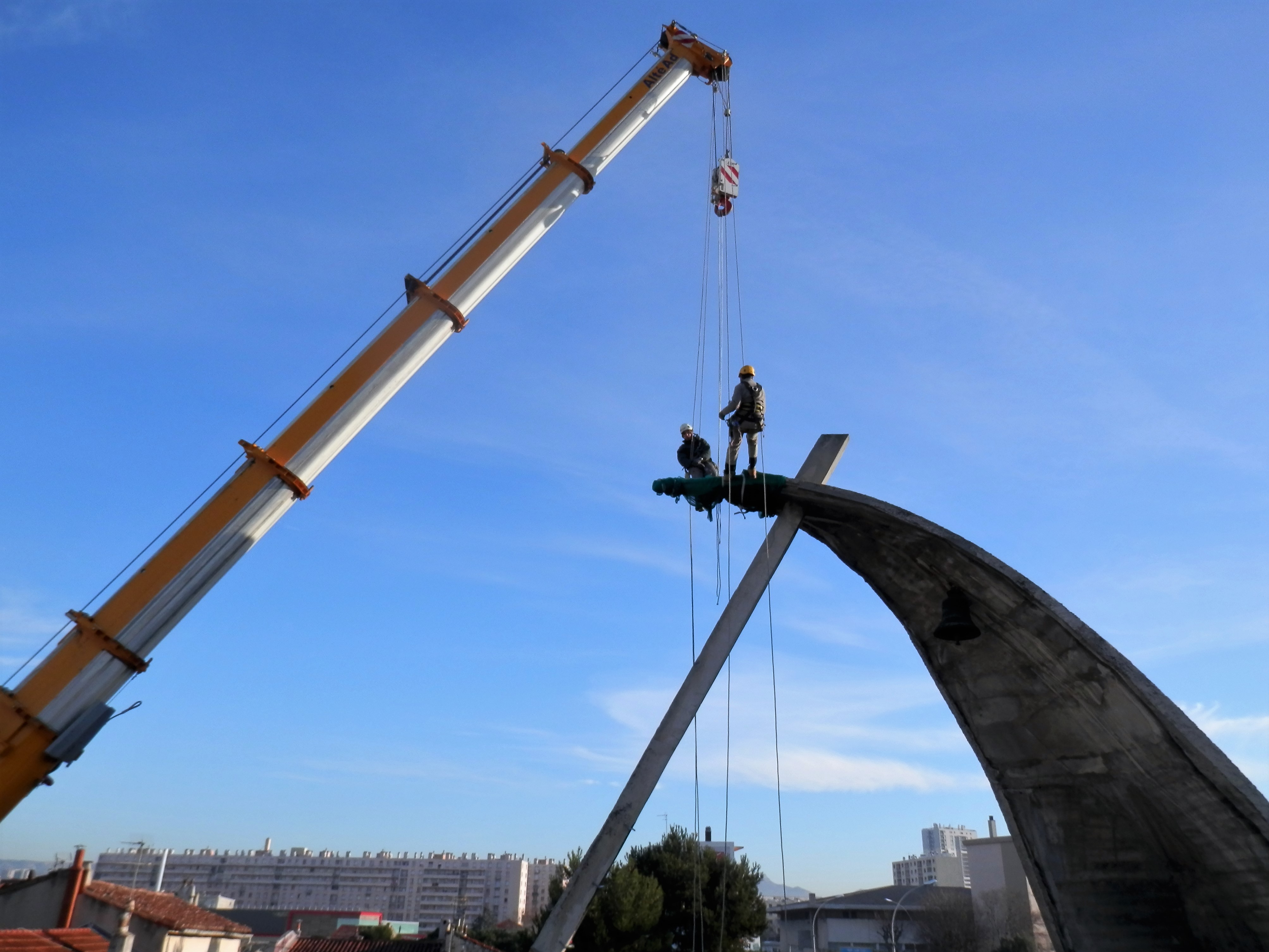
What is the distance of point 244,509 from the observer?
11.3 meters

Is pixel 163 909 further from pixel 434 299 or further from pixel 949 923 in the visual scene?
pixel 949 923

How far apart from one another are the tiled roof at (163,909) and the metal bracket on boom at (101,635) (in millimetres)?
17144

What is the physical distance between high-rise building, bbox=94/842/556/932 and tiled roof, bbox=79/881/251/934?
459ft

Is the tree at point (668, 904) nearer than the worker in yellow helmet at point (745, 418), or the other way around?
the worker in yellow helmet at point (745, 418)

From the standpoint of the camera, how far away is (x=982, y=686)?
1397 cm

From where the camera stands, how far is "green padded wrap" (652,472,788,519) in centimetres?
1256

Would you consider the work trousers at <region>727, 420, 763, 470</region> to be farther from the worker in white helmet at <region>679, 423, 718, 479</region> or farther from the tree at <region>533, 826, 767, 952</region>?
the tree at <region>533, 826, 767, 952</region>

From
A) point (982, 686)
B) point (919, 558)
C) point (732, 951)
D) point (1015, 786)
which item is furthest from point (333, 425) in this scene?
point (732, 951)

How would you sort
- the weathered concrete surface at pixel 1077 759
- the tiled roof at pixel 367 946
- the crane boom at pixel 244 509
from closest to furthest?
the crane boom at pixel 244 509, the weathered concrete surface at pixel 1077 759, the tiled roof at pixel 367 946

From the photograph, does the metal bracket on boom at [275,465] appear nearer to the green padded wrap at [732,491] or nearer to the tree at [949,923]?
the green padded wrap at [732,491]

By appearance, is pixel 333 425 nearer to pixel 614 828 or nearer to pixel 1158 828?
pixel 614 828

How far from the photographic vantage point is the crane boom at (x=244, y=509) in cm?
959

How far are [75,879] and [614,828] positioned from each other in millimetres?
19118

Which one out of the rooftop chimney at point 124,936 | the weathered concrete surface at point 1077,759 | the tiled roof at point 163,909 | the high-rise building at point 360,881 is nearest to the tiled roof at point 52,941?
the rooftop chimney at point 124,936
